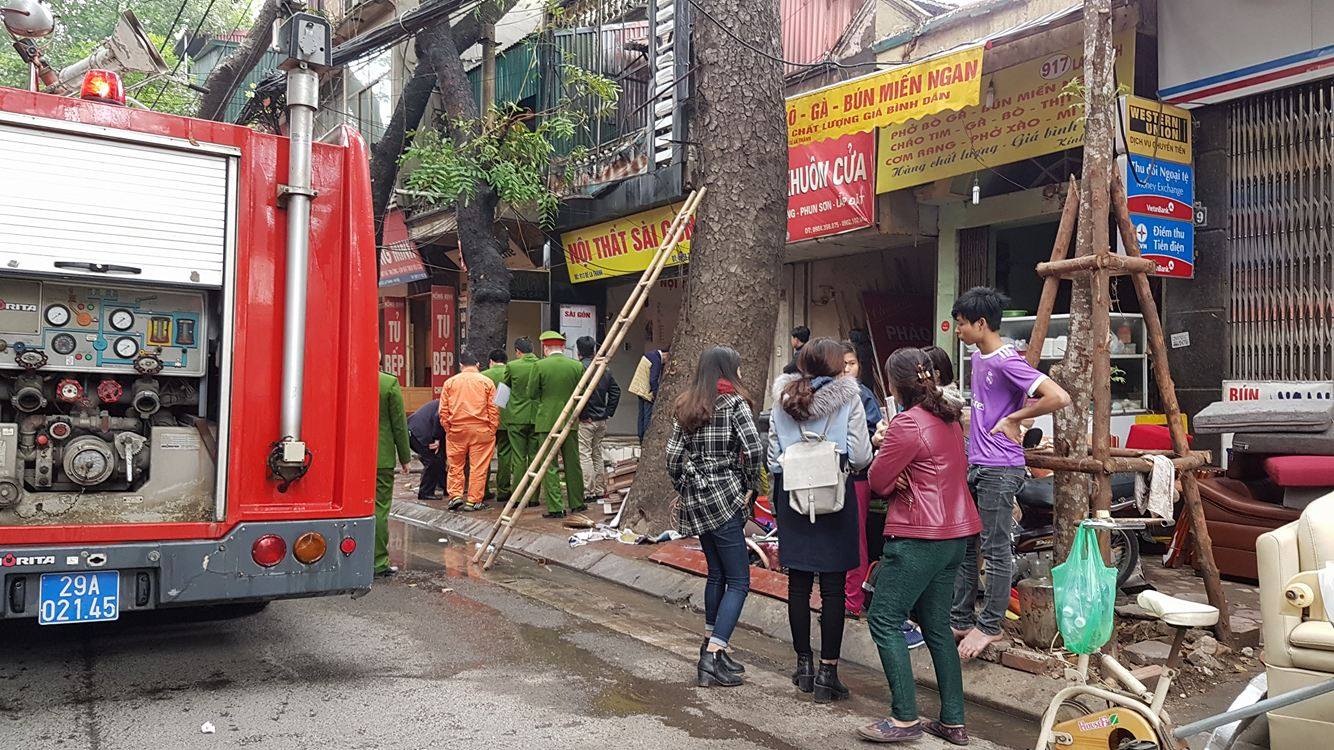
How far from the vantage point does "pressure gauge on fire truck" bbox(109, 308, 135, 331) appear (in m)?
4.79

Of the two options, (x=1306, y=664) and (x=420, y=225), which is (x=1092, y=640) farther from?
(x=420, y=225)

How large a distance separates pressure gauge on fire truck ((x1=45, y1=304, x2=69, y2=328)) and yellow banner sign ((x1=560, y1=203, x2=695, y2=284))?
8469 mm

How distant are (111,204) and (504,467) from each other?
23.0 ft

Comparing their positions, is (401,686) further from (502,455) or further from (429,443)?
(429,443)

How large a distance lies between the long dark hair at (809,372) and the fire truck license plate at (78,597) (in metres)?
3.11

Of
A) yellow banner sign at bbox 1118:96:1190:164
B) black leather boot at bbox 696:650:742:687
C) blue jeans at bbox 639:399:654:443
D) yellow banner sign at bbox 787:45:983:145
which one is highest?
yellow banner sign at bbox 787:45:983:145

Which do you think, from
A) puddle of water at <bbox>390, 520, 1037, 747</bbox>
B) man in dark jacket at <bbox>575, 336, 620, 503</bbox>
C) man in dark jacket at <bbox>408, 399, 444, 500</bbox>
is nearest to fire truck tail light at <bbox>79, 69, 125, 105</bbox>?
puddle of water at <bbox>390, 520, 1037, 747</bbox>

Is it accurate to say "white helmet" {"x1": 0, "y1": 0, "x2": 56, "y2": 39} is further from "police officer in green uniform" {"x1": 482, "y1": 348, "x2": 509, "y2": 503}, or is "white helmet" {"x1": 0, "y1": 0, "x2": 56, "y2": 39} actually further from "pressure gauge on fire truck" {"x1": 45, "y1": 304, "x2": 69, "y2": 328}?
"police officer in green uniform" {"x1": 482, "y1": 348, "x2": 509, "y2": 503}

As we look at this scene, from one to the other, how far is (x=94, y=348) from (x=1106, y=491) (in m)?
4.99

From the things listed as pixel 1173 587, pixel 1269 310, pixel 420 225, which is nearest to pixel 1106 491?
pixel 1173 587

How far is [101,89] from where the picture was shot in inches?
193

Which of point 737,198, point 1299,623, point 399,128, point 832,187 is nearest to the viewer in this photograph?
point 1299,623

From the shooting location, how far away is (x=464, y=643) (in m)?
5.81

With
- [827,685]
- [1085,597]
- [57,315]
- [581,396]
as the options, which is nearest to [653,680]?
[827,685]
